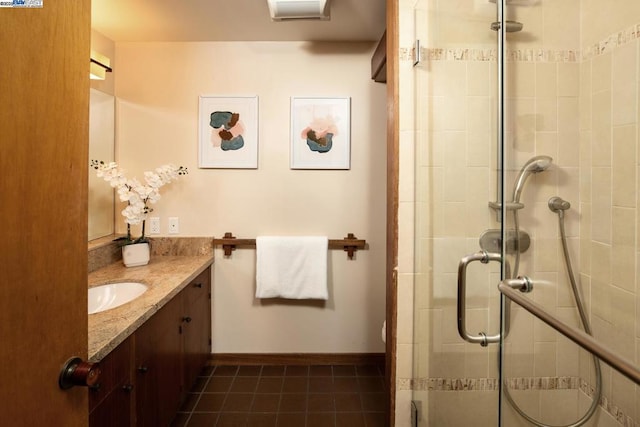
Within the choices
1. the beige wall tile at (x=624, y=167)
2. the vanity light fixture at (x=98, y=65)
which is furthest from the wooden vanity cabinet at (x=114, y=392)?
the beige wall tile at (x=624, y=167)

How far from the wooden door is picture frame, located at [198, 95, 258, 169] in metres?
1.70

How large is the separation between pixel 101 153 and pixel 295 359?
77.6 inches

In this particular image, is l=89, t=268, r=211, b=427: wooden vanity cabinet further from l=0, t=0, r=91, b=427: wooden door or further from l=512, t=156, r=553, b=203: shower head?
l=512, t=156, r=553, b=203: shower head

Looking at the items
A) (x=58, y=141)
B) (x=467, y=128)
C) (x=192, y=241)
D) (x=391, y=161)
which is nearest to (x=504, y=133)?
(x=467, y=128)

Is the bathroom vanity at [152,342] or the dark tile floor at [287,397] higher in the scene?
the bathroom vanity at [152,342]

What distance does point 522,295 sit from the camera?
93 centimetres

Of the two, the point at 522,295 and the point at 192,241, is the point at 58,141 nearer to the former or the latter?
the point at 522,295

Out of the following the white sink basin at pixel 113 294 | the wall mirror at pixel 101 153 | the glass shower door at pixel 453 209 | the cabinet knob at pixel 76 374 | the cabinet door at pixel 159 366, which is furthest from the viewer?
the wall mirror at pixel 101 153

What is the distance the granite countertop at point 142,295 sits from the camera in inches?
45.0

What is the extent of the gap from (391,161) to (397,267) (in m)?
0.46

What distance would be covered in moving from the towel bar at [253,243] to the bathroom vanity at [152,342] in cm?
14

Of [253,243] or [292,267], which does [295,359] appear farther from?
[253,243]

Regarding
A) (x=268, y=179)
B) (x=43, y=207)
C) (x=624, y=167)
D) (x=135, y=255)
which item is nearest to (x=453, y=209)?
(x=624, y=167)

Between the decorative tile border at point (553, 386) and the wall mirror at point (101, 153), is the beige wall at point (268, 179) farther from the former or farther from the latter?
the decorative tile border at point (553, 386)
